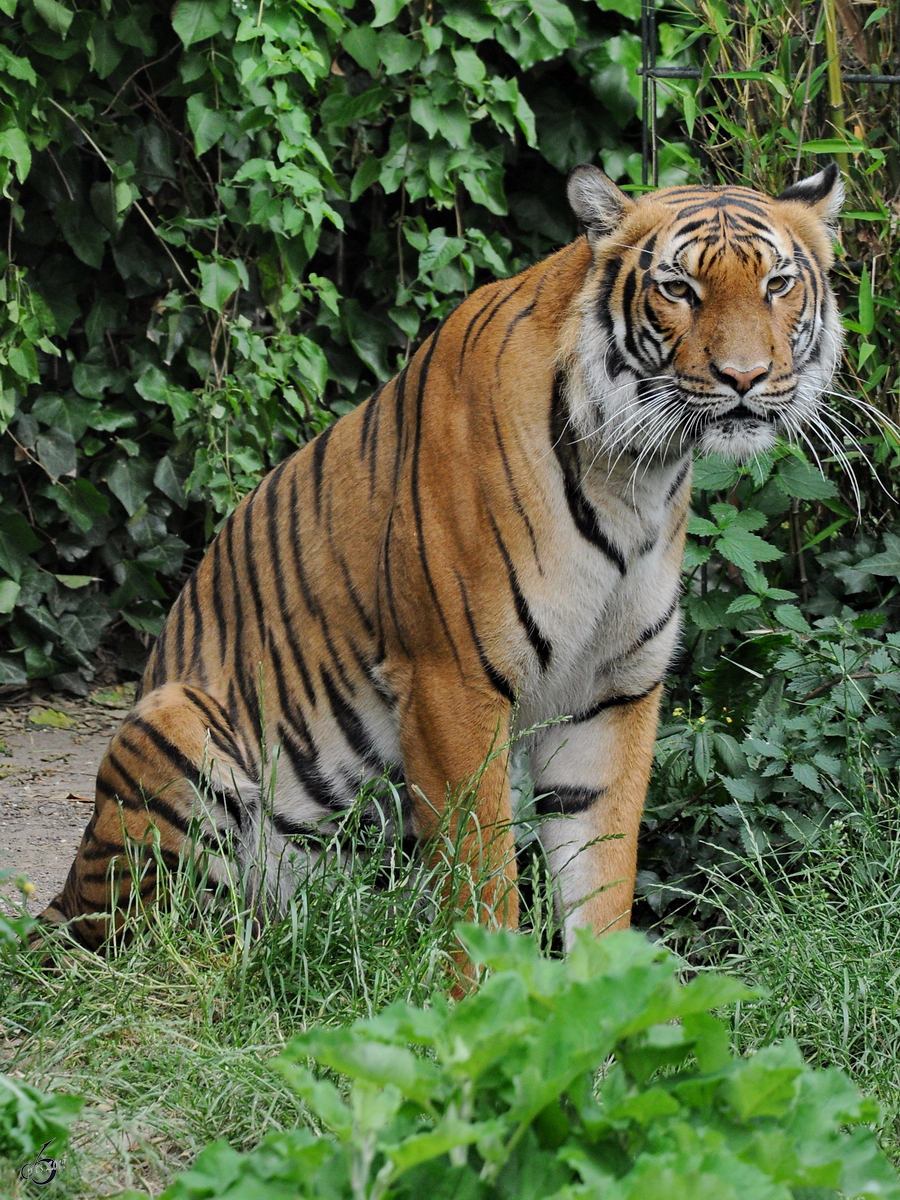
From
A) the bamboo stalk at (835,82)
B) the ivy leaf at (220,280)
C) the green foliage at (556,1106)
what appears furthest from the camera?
the ivy leaf at (220,280)

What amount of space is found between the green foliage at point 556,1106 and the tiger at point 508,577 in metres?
1.26

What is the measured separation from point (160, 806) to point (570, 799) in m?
0.93

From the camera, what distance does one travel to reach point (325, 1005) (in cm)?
246

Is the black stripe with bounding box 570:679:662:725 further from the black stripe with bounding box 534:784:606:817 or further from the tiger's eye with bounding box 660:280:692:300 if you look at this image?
the tiger's eye with bounding box 660:280:692:300

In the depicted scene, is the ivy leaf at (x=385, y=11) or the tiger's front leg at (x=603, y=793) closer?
the tiger's front leg at (x=603, y=793)

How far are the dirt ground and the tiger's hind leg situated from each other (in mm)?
863

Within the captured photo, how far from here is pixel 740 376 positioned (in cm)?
268

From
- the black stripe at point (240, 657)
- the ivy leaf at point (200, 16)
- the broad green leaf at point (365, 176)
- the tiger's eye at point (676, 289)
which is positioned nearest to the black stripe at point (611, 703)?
the black stripe at point (240, 657)

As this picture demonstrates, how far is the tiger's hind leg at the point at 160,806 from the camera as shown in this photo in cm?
305

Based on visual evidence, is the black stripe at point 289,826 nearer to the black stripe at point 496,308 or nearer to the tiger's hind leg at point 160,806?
the tiger's hind leg at point 160,806

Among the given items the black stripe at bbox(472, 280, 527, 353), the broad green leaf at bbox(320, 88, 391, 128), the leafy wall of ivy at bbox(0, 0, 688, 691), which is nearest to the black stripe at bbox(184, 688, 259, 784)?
the black stripe at bbox(472, 280, 527, 353)

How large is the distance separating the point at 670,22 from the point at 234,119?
1.70 m

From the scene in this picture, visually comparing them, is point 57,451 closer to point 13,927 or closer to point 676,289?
point 676,289

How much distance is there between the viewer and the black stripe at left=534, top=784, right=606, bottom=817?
3.19m
